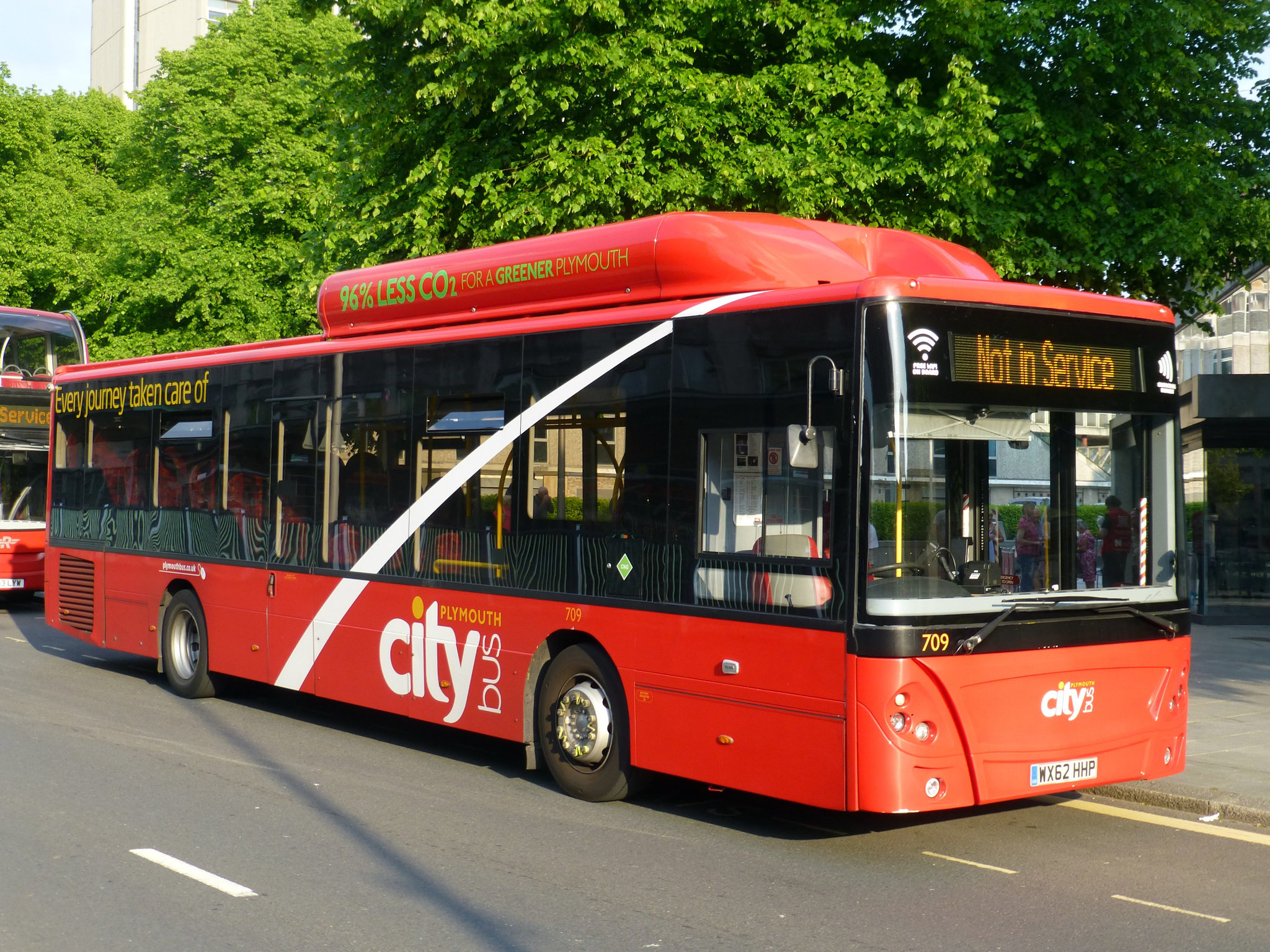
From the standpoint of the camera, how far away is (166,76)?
→ 1374 inches

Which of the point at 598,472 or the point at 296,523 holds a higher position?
the point at 598,472

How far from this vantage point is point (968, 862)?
6930 millimetres

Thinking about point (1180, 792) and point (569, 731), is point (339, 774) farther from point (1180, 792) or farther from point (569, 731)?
point (1180, 792)

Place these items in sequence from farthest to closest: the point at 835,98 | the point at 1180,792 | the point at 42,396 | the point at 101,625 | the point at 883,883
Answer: the point at 42,396 < the point at 835,98 < the point at 101,625 < the point at 1180,792 < the point at 883,883

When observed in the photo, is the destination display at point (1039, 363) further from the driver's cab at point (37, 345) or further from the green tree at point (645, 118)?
the driver's cab at point (37, 345)

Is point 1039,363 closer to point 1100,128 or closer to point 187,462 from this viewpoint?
point 187,462

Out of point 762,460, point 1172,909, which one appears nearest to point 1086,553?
point 762,460

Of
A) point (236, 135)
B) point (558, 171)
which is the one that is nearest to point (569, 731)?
point (558, 171)

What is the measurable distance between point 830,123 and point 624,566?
8.14m

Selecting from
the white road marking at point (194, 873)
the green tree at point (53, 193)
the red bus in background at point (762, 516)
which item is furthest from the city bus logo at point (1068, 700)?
the green tree at point (53, 193)

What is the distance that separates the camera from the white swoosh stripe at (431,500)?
8.05 m

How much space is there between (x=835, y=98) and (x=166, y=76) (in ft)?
81.8

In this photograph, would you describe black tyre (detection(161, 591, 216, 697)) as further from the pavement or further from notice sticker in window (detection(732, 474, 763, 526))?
the pavement

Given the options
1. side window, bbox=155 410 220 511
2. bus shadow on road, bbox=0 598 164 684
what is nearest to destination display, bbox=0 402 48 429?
bus shadow on road, bbox=0 598 164 684
